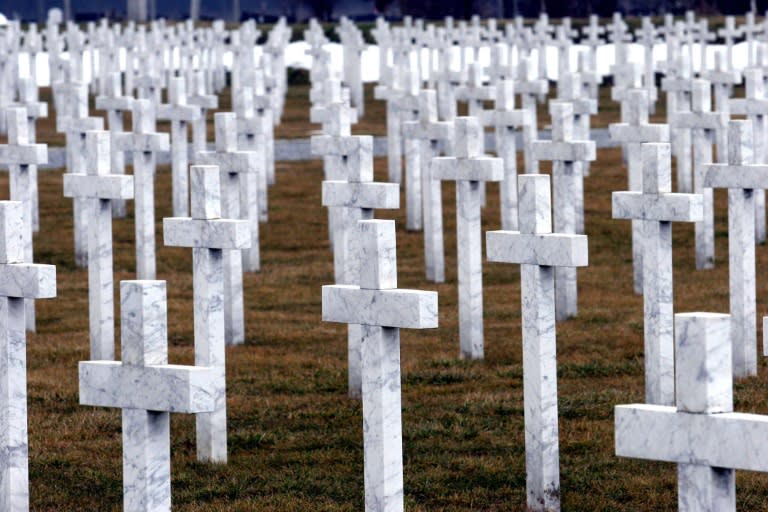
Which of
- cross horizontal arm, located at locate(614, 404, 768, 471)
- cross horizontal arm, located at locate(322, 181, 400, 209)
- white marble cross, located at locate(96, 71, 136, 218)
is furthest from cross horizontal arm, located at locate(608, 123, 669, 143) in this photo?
cross horizontal arm, located at locate(614, 404, 768, 471)

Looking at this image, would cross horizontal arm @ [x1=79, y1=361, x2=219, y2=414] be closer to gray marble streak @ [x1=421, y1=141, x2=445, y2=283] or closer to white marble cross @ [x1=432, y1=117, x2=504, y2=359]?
white marble cross @ [x1=432, y1=117, x2=504, y2=359]

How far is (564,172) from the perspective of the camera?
37.9 feet

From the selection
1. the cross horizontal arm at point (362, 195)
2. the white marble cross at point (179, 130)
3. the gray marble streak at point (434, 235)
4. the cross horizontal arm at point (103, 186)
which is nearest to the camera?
the cross horizontal arm at point (362, 195)

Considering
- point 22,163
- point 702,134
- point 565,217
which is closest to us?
point 565,217

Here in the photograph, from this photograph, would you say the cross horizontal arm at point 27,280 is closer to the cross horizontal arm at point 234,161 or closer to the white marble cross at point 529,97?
the cross horizontal arm at point 234,161

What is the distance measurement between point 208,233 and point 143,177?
15.9 feet

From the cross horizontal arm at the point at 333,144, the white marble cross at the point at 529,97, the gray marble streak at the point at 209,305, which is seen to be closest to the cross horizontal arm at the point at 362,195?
the cross horizontal arm at the point at 333,144

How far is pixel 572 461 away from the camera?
26.5 ft

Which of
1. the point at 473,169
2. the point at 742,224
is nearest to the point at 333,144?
the point at 473,169

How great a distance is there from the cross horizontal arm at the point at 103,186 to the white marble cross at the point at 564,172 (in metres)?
2.72

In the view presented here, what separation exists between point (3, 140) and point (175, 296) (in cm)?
1497

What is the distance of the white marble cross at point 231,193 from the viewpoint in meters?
10.6

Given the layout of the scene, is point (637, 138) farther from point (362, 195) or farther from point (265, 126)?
point (265, 126)

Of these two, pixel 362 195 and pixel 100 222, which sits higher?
pixel 362 195
